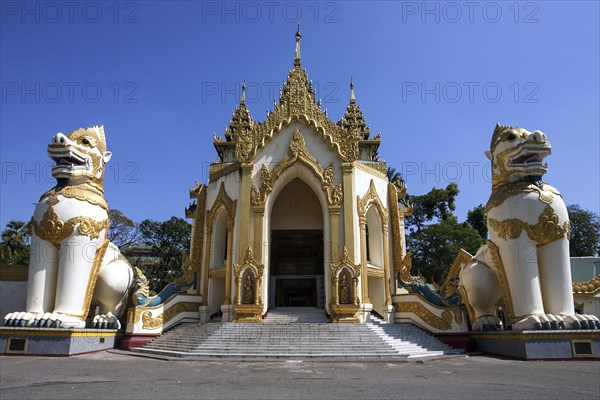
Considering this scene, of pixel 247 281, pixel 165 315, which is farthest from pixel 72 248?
pixel 247 281

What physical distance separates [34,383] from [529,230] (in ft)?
33.0

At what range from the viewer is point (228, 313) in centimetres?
1301

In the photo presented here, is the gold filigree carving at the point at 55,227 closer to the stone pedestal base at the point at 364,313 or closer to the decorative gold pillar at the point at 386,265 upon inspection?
the stone pedestal base at the point at 364,313

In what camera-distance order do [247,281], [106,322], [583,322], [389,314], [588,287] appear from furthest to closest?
[588,287]
[389,314]
[247,281]
[106,322]
[583,322]

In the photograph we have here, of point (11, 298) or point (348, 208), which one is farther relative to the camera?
point (11, 298)

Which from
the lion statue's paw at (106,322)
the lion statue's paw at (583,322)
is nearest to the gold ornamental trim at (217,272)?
the lion statue's paw at (106,322)

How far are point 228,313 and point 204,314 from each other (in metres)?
1.52

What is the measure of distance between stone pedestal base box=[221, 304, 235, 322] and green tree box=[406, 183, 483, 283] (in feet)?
42.4

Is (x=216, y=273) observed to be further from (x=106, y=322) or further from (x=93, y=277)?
(x=93, y=277)

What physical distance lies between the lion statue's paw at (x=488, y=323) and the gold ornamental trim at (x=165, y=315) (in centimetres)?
852

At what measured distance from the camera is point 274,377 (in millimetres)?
6820

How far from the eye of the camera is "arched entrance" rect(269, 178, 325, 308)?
16672 millimetres

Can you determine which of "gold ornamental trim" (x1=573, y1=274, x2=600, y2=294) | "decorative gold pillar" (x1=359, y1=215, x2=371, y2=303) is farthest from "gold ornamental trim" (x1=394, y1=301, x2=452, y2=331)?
"gold ornamental trim" (x1=573, y1=274, x2=600, y2=294)

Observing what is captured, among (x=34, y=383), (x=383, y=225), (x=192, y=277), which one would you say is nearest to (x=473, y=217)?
(x=383, y=225)
